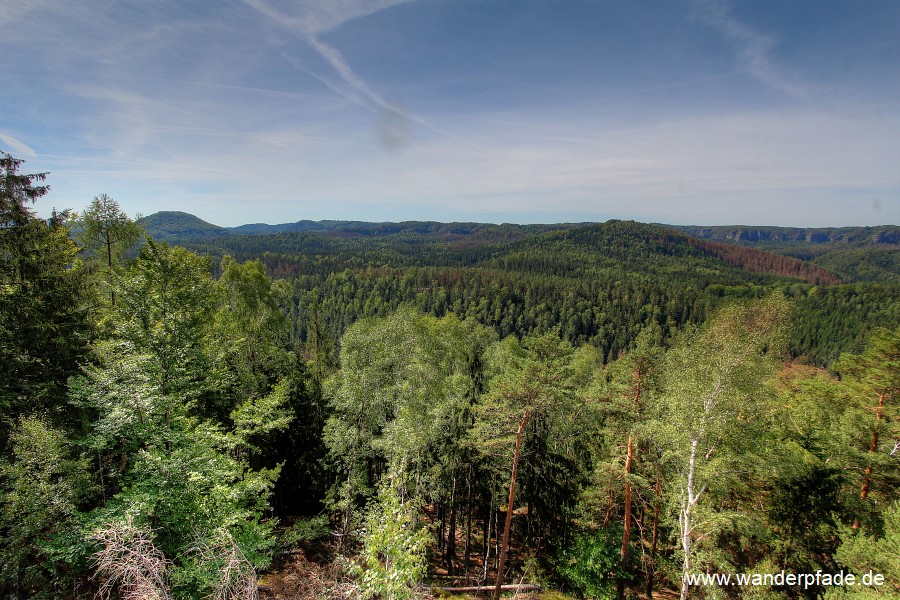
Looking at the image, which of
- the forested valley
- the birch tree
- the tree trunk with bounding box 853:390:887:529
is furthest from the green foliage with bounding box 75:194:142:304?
the tree trunk with bounding box 853:390:887:529

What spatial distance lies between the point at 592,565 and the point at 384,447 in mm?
11416

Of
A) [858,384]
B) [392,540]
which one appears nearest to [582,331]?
[858,384]

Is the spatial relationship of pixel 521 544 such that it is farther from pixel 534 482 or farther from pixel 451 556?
pixel 534 482

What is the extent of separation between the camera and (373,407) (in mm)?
18562

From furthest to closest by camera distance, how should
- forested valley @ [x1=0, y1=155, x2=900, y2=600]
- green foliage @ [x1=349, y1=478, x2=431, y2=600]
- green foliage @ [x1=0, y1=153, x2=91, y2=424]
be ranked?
green foliage @ [x1=0, y1=153, x2=91, y2=424]
forested valley @ [x1=0, y1=155, x2=900, y2=600]
green foliage @ [x1=349, y1=478, x2=431, y2=600]

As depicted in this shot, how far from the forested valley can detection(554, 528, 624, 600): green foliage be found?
0.37ft

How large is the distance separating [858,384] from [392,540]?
26462 mm

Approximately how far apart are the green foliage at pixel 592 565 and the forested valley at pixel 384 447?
0.11 m

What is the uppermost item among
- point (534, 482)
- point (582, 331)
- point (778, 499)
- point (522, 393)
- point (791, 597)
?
point (522, 393)

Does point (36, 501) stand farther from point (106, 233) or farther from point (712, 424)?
point (712, 424)

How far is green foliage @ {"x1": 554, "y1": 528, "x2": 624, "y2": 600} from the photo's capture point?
17703mm

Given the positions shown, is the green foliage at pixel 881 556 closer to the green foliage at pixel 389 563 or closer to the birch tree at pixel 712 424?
the birch tree at pixel 712 424

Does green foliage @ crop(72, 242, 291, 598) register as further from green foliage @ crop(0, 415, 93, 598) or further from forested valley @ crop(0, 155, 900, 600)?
green foliage @ crop(0, 415, 93, 598)

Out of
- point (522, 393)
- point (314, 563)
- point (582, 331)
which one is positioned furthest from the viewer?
point (582, 331)
